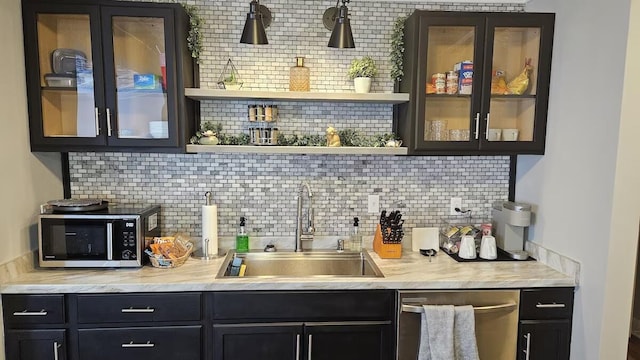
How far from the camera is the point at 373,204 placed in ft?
8.62

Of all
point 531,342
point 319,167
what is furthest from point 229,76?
point 531,342

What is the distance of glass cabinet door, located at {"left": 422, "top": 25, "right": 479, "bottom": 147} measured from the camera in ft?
7.49

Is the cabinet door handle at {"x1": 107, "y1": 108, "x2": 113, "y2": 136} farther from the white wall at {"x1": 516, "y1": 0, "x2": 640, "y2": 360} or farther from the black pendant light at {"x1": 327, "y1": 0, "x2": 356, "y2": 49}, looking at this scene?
the white wall at {"x1": 516, "y1": 0, "x2": 640, "y2": 360}

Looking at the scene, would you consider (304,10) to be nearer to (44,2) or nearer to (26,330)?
(44,2)

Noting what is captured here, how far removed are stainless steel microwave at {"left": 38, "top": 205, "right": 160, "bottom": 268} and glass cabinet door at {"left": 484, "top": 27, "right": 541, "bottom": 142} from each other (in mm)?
2027

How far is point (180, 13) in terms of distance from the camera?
215cm

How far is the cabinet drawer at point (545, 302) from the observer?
81.9 inches

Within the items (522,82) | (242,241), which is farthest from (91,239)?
(522,82)

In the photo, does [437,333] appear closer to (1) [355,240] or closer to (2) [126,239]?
(1) [355,240]

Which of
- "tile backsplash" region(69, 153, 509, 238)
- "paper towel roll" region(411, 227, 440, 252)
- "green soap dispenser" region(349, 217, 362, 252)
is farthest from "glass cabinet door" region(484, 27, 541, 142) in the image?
"green soap dispenser" region(349, 217, 362, 252)

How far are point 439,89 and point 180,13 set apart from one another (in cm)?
147

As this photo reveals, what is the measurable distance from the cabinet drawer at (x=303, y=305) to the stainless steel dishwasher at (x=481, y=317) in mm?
96

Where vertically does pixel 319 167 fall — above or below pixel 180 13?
below

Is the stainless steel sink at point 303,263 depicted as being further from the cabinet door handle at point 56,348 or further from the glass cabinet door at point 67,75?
the glass cabinet door at point 67,75
